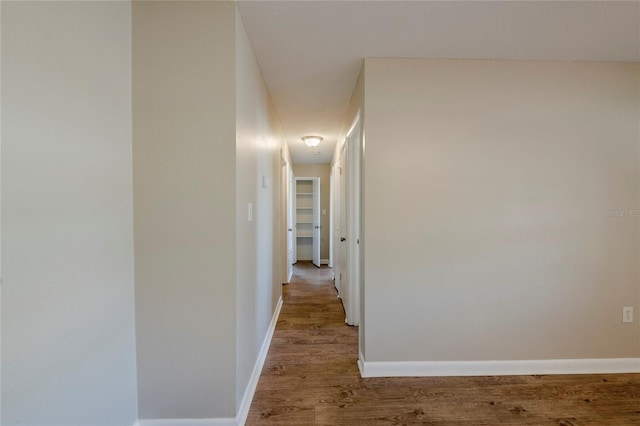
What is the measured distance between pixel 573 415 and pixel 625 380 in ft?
2.46

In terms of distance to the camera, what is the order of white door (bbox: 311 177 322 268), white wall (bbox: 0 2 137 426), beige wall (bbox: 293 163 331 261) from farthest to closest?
beige wall (bbox: 293 163 331 261)
white door (bbox: 311 177 322 268)
white wall (bbox: 0 2 137 426)

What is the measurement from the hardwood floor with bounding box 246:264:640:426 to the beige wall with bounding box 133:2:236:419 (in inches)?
19.1

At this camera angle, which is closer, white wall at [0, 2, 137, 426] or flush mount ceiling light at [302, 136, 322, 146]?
white wall at [0, 2, 137, 426]

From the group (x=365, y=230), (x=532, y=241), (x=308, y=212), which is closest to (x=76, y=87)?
(x=365, y=230)

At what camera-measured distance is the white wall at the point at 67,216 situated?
2.96 feet

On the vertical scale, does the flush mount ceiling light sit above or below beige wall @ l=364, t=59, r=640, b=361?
above

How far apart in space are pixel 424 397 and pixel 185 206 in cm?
191

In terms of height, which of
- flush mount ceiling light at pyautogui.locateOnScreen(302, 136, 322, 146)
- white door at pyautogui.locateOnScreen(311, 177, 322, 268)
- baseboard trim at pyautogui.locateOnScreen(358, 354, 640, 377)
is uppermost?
flush mount ceiling light at pyautogui.locateOnScreen(302, 136, 322, 146)

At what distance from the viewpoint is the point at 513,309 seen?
2.11 metres

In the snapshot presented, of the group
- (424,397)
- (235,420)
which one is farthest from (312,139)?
(235,420)

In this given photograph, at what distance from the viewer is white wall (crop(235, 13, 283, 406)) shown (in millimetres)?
1600

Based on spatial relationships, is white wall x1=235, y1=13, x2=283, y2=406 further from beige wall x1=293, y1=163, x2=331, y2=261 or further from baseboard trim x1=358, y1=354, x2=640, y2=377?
beige wall x1=293, y1=163, x2=331, y2=261

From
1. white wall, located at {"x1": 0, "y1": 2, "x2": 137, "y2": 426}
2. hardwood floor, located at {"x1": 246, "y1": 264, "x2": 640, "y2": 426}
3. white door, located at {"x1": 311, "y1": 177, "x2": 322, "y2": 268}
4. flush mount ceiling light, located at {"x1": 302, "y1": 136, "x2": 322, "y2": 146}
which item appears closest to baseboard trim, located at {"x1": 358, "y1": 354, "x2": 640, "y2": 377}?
hardwood floor, located at {"x1": 246, "y1": 264, "x2": 640, "y2": 426}

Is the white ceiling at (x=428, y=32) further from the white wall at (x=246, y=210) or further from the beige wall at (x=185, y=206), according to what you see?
the beige wall at (x=185, y=206)
